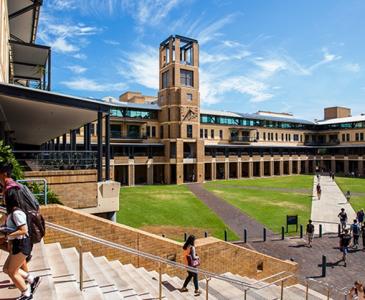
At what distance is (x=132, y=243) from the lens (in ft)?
29.3

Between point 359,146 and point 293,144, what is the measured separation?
13156mm

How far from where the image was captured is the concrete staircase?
525cm

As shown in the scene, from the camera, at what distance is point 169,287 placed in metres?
8.52

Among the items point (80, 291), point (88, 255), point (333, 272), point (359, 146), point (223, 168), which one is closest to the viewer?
point (80, 291)

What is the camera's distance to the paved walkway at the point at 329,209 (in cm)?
2292

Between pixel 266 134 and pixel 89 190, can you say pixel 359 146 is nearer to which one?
pixel 266 134

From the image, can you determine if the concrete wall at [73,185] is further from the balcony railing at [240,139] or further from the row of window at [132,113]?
the balcony railing at [240,139]

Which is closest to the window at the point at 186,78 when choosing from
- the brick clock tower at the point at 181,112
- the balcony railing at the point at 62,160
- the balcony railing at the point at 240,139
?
the brick clock tower at the point at 181,112

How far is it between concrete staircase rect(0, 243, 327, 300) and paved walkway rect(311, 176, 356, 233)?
15204mm

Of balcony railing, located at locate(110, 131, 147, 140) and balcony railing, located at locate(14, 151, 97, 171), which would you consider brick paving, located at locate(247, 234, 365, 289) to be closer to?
balcony railing, located at locate(14, 151, 97, 171)

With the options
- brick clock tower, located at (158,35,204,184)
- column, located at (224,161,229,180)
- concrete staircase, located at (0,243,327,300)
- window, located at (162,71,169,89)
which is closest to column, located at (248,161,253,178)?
column, located at (224,161,229,180)

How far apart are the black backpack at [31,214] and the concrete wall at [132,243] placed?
3.89 metres

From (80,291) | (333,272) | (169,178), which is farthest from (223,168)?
(80,291)

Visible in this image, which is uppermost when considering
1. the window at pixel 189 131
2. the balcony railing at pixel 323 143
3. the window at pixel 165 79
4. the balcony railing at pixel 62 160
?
the window at pixel 165 79
